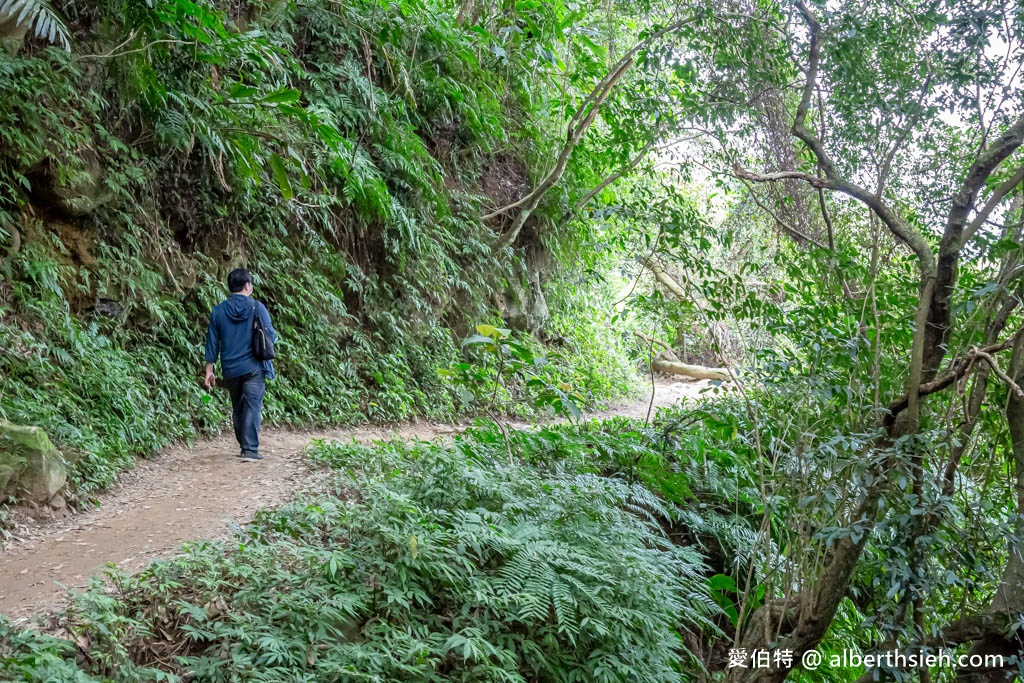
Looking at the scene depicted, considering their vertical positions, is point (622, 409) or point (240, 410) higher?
point (240, 410)

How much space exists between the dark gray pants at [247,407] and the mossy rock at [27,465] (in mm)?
1910

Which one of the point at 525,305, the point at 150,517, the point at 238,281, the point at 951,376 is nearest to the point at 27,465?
the point at 150,517

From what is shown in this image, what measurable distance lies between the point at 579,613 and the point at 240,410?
424cm

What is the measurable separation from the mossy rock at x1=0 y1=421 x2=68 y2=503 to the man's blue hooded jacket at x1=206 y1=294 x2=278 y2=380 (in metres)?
1.93

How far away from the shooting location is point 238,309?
22.8 feet

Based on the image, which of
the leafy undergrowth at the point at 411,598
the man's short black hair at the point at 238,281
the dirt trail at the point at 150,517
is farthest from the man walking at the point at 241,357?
the leafy undergrowth at the point at 411,598

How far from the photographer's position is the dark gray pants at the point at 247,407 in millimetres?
6941

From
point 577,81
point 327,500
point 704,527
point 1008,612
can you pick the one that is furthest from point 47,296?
point 577,81

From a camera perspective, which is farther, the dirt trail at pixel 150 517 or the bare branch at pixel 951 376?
the dirt trail at pixel 150 517

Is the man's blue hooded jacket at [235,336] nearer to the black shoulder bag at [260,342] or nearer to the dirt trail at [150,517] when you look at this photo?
the black shoulder bag at [260,342]

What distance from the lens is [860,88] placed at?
226 inches

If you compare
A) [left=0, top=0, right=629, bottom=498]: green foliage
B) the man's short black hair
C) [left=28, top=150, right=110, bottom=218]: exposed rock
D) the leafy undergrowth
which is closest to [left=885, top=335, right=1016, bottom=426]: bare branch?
the leafy undergrowth

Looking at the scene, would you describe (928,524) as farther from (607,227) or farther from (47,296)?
(607,227)

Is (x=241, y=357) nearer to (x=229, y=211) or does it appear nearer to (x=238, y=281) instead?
(x=238, y=281)
